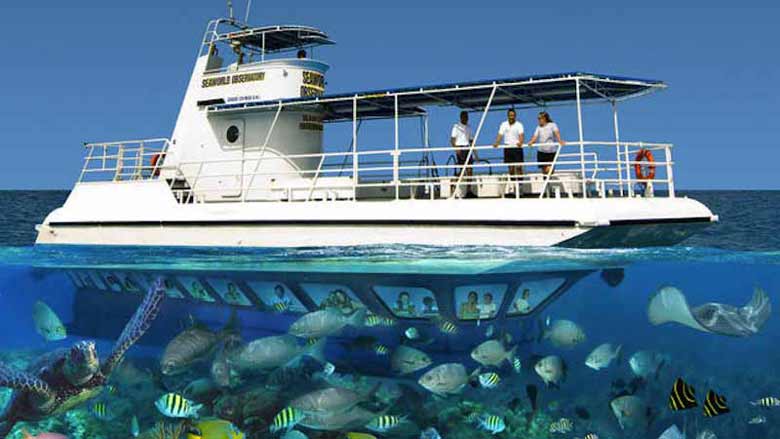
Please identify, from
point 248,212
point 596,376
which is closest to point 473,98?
point 248,212

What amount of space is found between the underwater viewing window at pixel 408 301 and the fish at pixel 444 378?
2.83 m

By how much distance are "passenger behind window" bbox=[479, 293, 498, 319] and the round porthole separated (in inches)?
324

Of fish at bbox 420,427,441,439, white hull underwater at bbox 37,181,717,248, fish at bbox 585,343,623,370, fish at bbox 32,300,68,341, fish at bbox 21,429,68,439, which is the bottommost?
fish at bbox 21,429,68,439

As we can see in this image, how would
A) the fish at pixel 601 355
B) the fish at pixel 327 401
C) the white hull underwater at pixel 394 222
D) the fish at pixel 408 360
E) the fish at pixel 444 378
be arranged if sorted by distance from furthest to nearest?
the white hull underwater at pixel 394 222 → the fish at pixel 601 355 → the fish at pixel 408 360 → the fish at pixel 444 378 → the fish at pixel 327 401

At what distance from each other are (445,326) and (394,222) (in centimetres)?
280

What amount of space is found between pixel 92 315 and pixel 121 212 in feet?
17.5

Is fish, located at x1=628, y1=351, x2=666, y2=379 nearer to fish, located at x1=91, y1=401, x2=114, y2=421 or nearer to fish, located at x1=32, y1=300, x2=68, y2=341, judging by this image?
fish, located at x1=91, y1=401, x2=114, y2=421

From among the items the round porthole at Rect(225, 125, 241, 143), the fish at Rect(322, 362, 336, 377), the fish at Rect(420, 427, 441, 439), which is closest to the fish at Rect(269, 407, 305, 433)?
the fish at Rect(420, 427, 441, 439)

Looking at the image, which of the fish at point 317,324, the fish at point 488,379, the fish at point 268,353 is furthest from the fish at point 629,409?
the fish at point 268,353

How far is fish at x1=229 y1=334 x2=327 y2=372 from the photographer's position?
9047mm

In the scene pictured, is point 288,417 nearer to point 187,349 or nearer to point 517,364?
point 187,349

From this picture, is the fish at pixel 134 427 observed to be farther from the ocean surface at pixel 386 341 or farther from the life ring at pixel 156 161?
the life ring at pixel 156 161

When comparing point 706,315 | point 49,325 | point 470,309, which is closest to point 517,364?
point 470,309

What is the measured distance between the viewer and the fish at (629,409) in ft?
29.2
